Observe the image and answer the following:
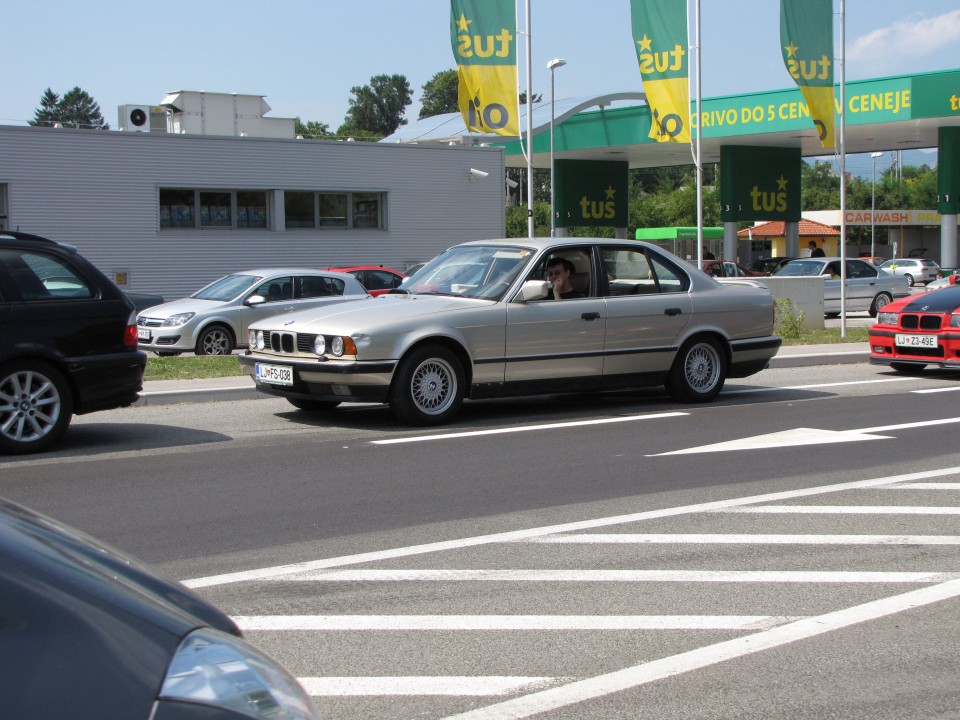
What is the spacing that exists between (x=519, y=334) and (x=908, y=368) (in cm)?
757

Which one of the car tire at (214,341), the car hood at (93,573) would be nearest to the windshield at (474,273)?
the car tire at (214,341)

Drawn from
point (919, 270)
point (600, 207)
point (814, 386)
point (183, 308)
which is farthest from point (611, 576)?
point (919, 270)

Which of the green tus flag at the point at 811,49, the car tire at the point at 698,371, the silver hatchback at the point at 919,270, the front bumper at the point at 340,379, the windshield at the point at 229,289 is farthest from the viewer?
the silver hatchback at the point at 919,270

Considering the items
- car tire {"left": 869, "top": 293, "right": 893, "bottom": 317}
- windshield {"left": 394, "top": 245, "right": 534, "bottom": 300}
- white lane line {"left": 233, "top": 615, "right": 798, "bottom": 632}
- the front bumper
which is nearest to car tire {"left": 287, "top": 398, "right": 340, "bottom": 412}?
the front bumper

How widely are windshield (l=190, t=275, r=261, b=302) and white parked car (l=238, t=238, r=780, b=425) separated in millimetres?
7637

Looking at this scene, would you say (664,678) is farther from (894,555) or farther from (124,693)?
(124,693)

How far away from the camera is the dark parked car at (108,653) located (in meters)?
1.83

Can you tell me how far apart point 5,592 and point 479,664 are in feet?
8.69

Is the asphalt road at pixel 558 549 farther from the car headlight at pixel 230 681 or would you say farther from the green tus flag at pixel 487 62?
the green tus flag at pixel 487 62

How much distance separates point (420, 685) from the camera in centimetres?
411

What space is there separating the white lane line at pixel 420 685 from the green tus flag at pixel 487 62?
21548mm

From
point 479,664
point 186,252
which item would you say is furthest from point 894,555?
point 186,252

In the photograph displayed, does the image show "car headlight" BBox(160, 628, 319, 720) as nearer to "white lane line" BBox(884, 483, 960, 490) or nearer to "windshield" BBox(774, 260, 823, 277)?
"white lane line" BBox(884, 483, 960, 490)

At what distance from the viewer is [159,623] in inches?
80.2
